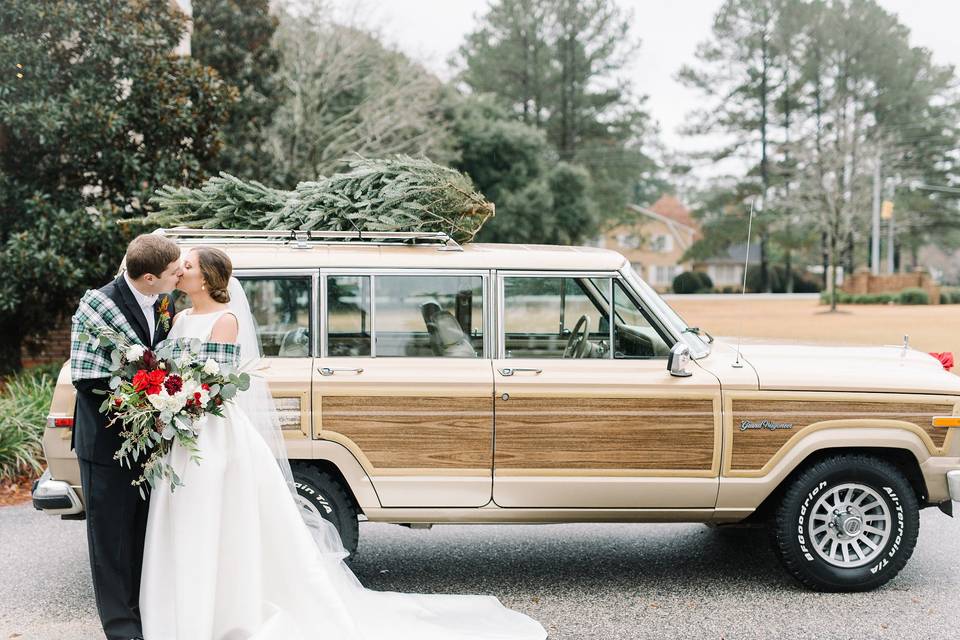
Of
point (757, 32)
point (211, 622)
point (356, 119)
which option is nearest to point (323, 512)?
point (211, 622)

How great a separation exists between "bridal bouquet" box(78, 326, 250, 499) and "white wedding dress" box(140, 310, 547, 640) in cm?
10

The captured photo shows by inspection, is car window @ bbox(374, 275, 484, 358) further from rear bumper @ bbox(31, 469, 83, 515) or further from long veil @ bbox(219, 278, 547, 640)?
rear bumper @ bbox(31, 469, 83, 515)

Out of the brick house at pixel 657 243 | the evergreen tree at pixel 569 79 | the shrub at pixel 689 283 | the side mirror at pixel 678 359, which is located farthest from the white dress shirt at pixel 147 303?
the brick house at pixel 657 243

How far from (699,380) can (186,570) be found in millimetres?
2899

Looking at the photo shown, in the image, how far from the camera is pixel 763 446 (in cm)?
517

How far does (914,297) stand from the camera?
1325 inches

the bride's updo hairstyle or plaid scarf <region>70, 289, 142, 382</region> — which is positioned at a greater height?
the bride's updo hairstyle

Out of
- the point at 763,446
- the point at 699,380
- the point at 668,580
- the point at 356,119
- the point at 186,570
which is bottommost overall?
the point at 668,580

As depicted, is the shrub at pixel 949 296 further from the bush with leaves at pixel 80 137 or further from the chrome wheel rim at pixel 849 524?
the chrome wheel rim at pixel 849 524

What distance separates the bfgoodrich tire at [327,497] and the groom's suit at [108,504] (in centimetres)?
103

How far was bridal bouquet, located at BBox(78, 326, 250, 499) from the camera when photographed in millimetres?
4023

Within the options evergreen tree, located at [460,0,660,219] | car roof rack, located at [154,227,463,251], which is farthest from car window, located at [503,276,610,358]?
evergreen tree, located at [460,0,660,219]

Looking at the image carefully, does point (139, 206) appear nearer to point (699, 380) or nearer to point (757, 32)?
point (699, 380)

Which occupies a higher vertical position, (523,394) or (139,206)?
(139,206)
